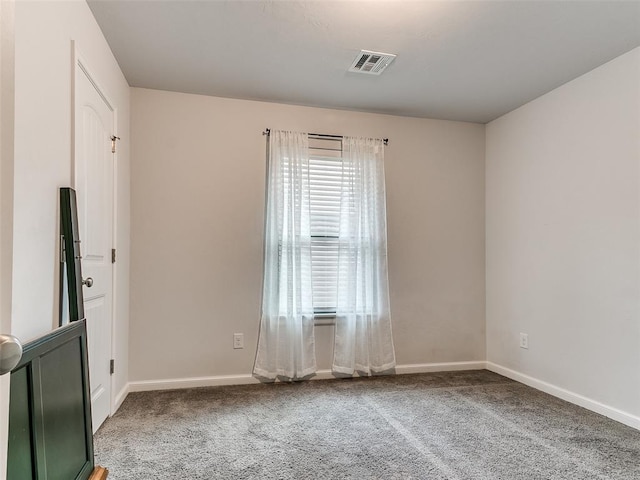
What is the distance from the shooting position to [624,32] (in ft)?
7.48

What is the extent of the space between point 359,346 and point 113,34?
9.52ft

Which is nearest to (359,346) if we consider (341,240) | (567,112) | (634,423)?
(341,240)

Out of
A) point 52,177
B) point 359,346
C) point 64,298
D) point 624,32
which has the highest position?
point 624,32

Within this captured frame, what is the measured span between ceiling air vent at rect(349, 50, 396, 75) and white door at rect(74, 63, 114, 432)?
5.34 ft

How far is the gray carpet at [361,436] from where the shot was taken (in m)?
1.91

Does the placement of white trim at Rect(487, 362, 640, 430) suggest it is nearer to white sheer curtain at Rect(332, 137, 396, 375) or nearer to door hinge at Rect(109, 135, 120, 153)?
white sheer curtain at Rect(332, 137, 396, 375)

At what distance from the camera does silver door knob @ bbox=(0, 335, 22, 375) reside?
552 mm

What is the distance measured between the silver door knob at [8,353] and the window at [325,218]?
2.86 metres

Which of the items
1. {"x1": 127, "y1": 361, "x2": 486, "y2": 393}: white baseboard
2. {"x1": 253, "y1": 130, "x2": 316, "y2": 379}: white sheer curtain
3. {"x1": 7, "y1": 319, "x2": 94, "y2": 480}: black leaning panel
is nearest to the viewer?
{"x1": 7, "y1": 319, "x2": 94, "y2": 480}: black leaning panel

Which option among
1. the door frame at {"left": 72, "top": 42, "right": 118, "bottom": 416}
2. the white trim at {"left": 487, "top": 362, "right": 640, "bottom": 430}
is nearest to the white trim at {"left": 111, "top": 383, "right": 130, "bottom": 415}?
the door frame at {"left": 72, "top": 42, "right": 118, "bottom": 416}

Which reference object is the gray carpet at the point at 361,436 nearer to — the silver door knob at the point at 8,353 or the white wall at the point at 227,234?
the white wall at the point at 227,234

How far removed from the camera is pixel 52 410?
140 centimetres

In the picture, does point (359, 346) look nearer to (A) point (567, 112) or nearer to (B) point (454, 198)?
(B) point (454, 198)

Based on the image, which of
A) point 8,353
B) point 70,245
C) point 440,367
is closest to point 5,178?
point 8,353
